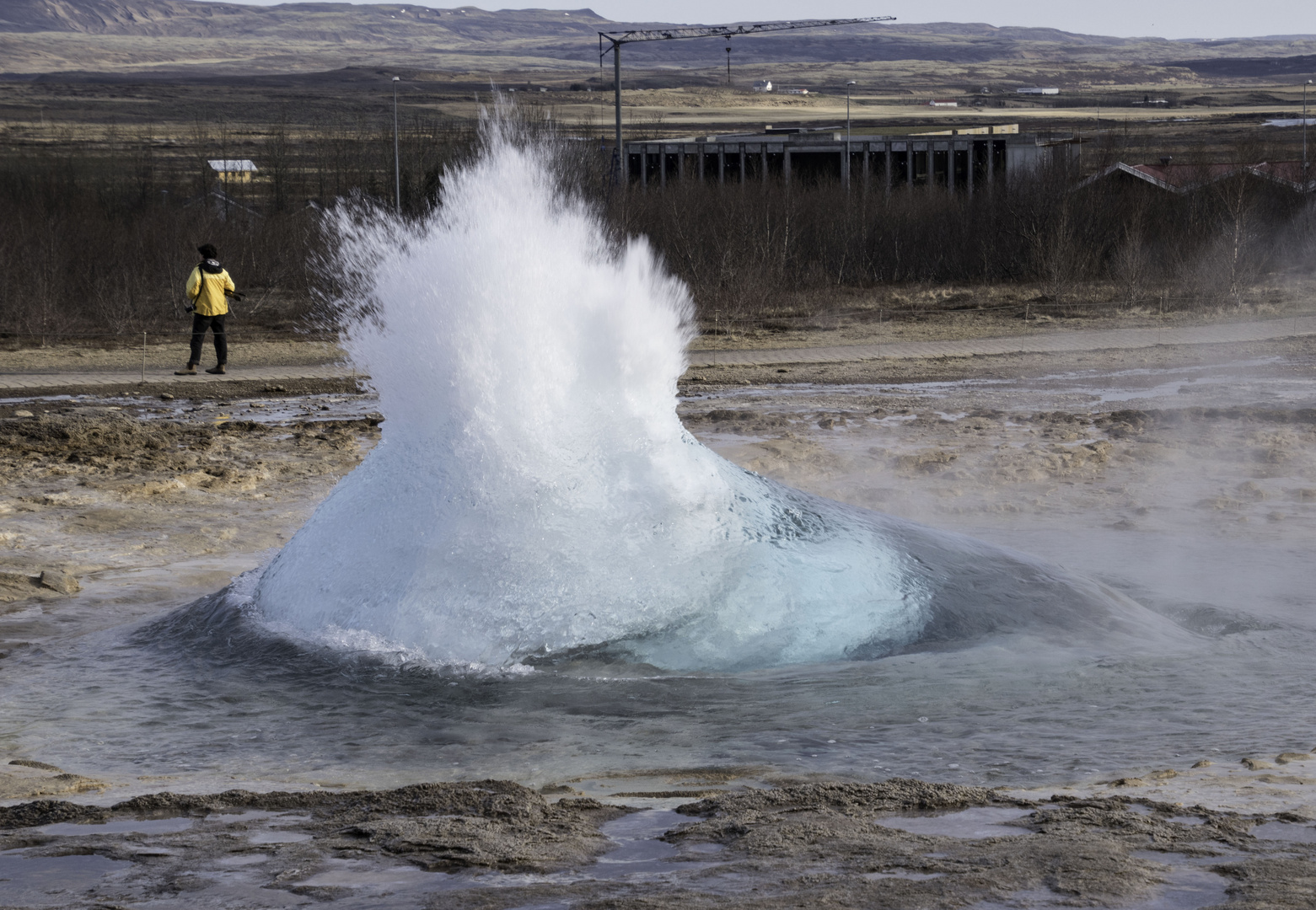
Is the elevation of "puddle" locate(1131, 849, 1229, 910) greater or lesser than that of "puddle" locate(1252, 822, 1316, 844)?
greater

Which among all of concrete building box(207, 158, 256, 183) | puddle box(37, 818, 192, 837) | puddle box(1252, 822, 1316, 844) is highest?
concrete building box(207, 158, 256, 183)

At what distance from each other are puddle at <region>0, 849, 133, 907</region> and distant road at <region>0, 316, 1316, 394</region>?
14.9 meters

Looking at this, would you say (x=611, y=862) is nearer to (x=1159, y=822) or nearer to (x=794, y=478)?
(x=1159, y=822)

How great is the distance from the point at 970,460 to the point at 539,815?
897cm

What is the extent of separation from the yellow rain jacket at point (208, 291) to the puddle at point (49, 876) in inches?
573

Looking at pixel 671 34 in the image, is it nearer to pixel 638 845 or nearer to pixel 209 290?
pixel 209 290

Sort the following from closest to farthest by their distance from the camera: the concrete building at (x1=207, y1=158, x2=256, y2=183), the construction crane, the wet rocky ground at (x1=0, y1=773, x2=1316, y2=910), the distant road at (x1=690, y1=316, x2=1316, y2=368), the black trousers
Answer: the wet rocky ground at (x1=0, y1=773, x2=1316, y2=910)
the black trousers
the distant road at (x1=690, y1=316, x2=1316, y2=368)
the construction crane
the concrete building at (x1=207, y1=158, x2=256, y2=183)

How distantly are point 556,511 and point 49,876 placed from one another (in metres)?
3.57

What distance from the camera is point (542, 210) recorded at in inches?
315

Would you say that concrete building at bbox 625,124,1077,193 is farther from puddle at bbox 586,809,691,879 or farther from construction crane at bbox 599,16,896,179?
puddle at bbox 586,809,691,879

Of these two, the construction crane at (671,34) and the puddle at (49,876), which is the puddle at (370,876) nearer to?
the puddle at (49,876)

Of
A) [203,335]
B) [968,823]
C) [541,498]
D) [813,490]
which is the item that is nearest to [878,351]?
[203,335]

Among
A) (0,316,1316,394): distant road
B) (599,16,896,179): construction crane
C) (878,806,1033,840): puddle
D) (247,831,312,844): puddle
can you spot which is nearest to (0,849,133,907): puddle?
(247,831,312,844): puddle

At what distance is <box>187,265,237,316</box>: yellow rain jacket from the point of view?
18453mm
